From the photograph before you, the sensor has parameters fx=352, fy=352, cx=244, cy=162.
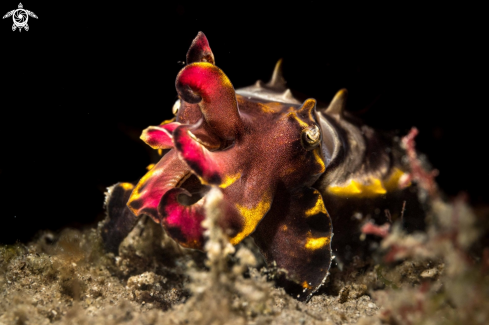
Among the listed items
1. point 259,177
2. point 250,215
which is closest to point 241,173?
point 259,177

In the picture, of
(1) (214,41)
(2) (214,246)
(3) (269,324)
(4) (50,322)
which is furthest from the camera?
(1) (214,41)

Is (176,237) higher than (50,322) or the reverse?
higher

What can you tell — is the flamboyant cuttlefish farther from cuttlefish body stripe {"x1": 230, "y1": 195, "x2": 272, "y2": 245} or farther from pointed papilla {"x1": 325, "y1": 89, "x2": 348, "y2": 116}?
pointed papilla {"x1": 325, "y1": 89, "x2": 348, "y2": 116}

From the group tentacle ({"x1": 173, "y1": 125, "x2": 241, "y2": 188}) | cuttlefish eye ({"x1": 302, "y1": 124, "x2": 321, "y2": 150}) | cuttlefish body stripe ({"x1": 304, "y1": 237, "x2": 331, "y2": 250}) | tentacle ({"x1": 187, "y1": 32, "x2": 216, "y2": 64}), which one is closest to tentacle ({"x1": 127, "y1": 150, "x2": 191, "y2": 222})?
tentacle ({"x1": 173, "y1": 125, "x2": 241, "y2": 188})

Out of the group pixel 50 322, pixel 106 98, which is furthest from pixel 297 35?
pixel 50 322

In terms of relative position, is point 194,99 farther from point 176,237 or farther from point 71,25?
point 71,25
